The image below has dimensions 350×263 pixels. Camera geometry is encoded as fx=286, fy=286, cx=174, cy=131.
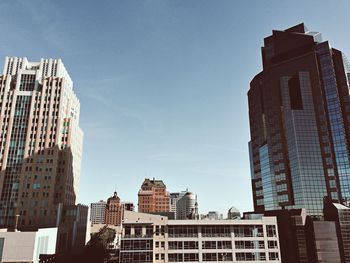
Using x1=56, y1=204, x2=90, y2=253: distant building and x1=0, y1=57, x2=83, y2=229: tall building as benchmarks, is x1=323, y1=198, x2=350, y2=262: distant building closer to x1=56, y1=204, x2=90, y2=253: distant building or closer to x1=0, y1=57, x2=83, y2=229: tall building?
x1=56, y1=204, x2=90, y2=253: distant building

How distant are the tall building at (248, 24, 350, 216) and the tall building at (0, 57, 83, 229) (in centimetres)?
10014

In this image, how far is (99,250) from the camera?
387 feet

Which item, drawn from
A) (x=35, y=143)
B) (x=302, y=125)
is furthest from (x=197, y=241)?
(x=35, y=143)

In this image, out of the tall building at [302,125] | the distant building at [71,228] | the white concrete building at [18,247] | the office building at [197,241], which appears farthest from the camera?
the tall building at [302,125]

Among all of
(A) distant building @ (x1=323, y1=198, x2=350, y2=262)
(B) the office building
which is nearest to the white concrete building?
(B) the office building

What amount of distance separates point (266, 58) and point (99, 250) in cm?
12956

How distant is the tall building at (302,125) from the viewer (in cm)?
12506

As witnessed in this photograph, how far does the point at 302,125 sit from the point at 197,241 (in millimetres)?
78913

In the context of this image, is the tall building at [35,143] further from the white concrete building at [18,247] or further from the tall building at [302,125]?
the tall building at [302,125]

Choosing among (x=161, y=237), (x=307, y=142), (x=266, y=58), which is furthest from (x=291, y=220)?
(x=266, y=58)

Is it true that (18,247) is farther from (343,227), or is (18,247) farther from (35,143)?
(343,227)

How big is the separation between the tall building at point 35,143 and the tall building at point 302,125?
10014cm

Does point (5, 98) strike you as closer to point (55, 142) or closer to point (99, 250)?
point (55, 142)

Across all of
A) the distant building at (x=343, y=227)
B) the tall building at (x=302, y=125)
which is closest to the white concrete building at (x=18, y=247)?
the distant building at (x=343, y=227)
